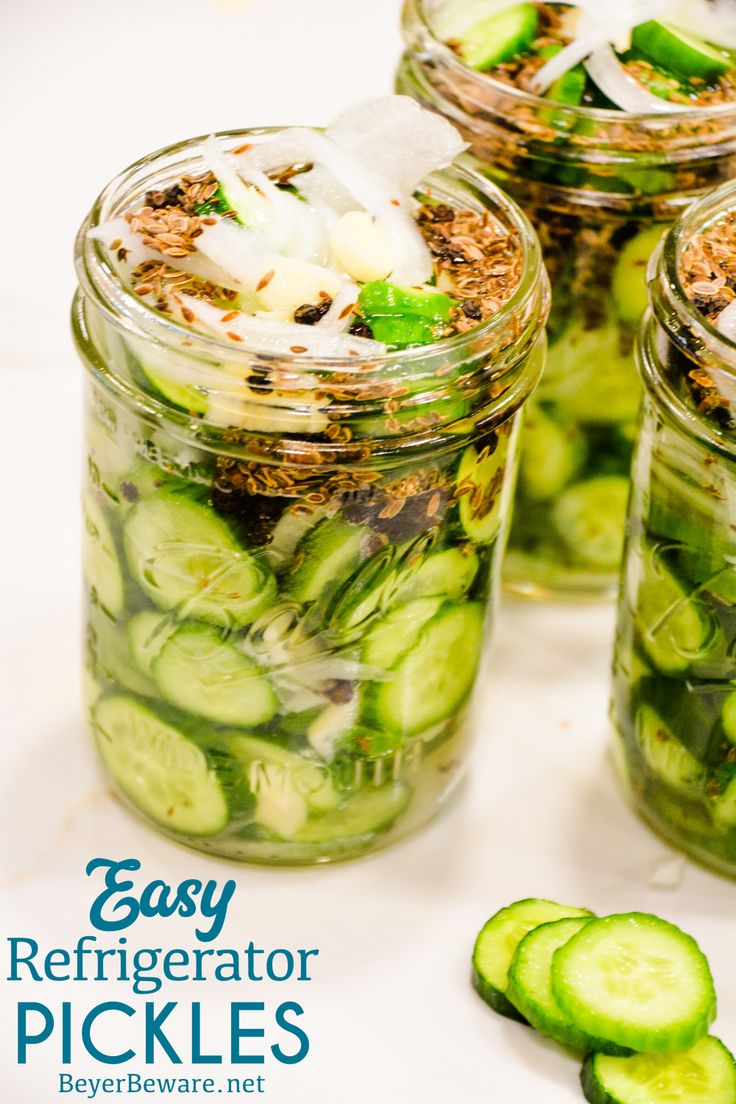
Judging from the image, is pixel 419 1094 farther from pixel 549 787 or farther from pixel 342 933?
pixel 549 787

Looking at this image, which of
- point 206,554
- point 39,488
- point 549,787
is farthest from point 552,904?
point 39,488

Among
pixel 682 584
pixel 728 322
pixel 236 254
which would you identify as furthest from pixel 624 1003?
pixel 236 254

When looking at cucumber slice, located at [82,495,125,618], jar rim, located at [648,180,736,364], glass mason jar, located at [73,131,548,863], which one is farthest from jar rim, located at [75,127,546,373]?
cucumber slice, located at [82,495,125,618]

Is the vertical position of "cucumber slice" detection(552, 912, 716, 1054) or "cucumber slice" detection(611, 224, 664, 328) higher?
"cucumber slice" detection(611, 224, 664, 328)

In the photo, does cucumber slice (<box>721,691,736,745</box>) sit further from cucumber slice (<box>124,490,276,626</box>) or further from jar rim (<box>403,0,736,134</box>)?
jar rim (<box>403,0,736,134</box>)

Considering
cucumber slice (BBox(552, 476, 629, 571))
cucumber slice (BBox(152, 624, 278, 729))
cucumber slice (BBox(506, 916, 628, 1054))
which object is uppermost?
cucumber slice (BBox(152, 624, 278, 729))

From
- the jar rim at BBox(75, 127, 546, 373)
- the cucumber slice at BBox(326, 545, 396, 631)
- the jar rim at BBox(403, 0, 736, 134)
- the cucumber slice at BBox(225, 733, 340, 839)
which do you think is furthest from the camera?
the jar rim at BBox(403, 0, 736, 134)
